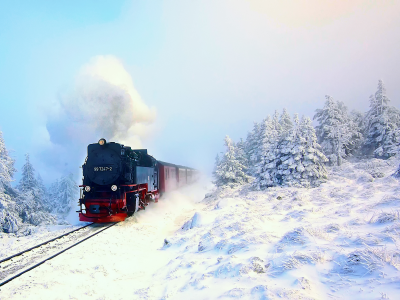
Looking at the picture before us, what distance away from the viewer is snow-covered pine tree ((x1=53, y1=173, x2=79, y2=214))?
36.2m

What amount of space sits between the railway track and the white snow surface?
0.30 metres

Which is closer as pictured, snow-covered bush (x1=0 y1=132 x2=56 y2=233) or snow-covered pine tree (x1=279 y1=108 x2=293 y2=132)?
snow-covered bush (x1=0 y1=132 x2=56 y2=233)

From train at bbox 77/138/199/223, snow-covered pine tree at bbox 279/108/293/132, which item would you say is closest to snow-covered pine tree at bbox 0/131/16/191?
train at bbox 77/138/199/223

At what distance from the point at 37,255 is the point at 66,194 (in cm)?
3348

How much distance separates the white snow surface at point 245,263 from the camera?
3896 millimetres

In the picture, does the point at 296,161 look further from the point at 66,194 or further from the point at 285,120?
the point at 66,194

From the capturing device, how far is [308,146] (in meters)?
19.1

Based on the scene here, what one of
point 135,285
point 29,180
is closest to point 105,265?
point 135,285

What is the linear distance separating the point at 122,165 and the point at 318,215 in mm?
9735

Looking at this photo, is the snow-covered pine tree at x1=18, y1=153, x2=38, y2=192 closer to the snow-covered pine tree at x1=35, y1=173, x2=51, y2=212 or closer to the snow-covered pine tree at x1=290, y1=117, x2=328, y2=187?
the snow-covered pine tree at x1=35, y1=173, x2=51, y2=212

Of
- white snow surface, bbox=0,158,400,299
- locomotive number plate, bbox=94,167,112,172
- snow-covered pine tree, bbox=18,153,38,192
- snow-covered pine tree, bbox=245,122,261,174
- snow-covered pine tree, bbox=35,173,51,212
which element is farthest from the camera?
snow-covered pine tree, bbox=245,122,261,174

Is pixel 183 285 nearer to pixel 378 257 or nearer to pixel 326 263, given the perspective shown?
pixel 326 263

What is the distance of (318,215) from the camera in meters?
8.83

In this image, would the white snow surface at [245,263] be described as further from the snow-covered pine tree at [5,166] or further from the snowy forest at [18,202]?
the snow-covered pine tree at [5,166]
